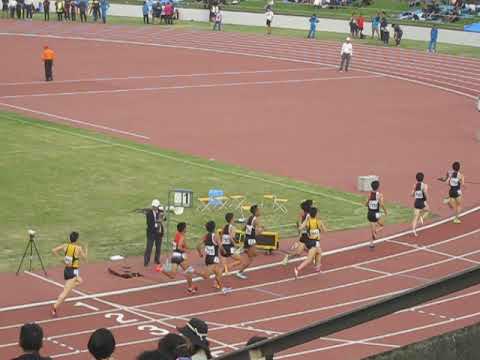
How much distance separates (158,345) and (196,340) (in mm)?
704

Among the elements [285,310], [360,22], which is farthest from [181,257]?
[360,22]

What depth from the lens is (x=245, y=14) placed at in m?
77.9

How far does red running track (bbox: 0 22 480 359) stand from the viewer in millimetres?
17906

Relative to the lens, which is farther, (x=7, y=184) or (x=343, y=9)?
(x=343, y=9)

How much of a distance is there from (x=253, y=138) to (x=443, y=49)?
3130 centimetres

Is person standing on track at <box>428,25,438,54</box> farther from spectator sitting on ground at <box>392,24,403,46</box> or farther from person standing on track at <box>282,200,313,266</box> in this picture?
person standing on track at <box>282,200,313,266</box>

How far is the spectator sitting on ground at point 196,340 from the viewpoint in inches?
304

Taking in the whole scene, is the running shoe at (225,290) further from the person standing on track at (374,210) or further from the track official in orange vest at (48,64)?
the track official in orange vest at (48,64)

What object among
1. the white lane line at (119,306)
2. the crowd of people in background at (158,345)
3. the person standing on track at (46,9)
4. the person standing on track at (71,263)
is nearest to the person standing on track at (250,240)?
the white lane line at (119,306)

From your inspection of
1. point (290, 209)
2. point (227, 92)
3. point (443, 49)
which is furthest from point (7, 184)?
point (443, 49)

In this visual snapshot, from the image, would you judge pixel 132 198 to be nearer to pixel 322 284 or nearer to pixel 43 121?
pixel 322 284

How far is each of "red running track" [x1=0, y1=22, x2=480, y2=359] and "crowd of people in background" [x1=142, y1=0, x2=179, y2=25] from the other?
3658 millimetres

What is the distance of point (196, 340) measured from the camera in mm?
8016

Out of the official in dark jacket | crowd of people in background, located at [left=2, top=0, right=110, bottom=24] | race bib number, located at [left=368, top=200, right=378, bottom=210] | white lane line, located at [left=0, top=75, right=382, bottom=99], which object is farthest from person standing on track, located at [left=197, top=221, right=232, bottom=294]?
crowd of people in background, located at [left=2, top=0, right=110, bottom=24]
